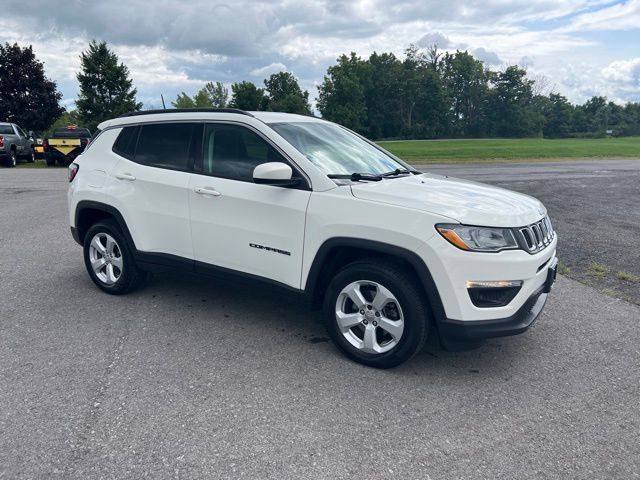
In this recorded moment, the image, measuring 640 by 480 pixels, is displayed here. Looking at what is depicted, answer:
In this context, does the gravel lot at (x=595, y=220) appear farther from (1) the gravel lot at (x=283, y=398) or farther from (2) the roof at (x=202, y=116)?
(2) the roof at (x=202, y=116)

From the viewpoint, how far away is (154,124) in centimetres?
507

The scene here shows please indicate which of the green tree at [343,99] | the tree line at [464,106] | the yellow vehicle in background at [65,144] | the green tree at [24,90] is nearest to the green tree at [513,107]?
the tree line at [464,106]

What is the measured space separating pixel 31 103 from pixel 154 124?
43.0 m

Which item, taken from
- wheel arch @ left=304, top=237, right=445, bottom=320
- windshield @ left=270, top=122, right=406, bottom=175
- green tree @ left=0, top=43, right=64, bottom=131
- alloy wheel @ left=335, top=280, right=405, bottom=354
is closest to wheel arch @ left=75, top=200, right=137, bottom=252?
windshield @ left=270, top=122, right=406, bottom=175

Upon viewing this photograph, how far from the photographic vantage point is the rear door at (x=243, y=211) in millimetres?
4043

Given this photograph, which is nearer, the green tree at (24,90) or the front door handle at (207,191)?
the front door handle at (207,191)

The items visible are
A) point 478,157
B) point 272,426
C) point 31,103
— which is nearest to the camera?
point 272,426

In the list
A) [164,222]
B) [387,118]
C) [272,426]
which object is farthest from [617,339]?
[387,118]

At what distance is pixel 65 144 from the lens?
883 inches

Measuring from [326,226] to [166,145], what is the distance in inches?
77.7

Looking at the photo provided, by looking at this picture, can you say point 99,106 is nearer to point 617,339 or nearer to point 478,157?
point 478,157

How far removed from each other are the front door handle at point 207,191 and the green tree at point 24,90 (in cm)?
4321

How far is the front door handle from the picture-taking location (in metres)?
4.41

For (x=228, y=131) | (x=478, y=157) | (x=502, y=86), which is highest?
(x=502, y=86)
